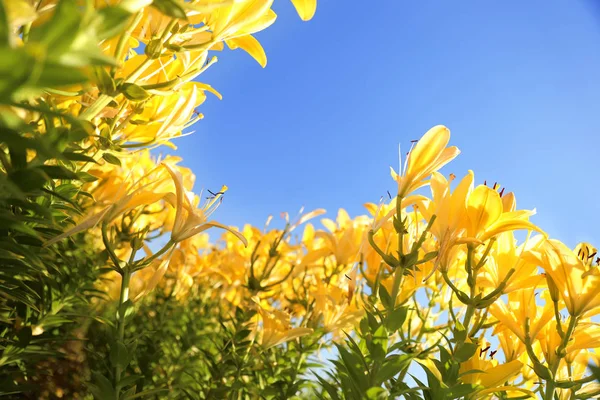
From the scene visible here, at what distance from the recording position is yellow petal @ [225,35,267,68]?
1.08 meters

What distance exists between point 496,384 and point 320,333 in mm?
612

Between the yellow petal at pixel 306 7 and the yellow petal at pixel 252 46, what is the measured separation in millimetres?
230

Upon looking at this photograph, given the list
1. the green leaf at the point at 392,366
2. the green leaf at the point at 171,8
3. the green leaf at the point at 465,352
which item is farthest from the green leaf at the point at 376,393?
the green leaf at the point at 171,8

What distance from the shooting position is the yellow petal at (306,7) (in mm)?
856

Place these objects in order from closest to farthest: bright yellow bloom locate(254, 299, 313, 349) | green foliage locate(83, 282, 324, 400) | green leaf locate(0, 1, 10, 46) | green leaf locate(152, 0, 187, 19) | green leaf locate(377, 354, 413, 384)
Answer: green leaf locate(0, 1, 10, 46), green leaf locate(152, 0, 187, 19), green leaf locate(377, 354, 413, 384), green foliage locate(83, 282, 324, 400), bright yellow bloom locate(254, 299, 313, 349)

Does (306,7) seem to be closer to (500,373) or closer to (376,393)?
(376,393)

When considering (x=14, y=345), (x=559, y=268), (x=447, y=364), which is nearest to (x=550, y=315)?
(x=559, y=268)

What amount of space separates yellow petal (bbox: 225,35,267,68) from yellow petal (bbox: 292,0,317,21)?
23cm

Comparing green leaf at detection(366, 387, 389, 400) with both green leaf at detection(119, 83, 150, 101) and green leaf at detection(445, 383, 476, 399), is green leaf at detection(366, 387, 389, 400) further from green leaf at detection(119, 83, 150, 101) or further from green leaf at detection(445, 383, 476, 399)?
green leaf at detection(119, 83, 150, 101)

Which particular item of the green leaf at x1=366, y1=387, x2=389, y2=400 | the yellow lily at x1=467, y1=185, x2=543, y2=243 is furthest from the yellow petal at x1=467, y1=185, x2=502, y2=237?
the green leaf at x1=366, y1=387, x2=389, y2=400

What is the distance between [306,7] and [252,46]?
25 cm

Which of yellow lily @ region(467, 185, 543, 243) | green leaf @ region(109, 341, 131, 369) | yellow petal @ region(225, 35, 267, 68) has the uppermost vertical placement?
yellow petal @ region(225, 35, 267, 68)

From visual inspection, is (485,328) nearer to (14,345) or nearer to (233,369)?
(233,369)

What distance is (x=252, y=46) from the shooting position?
1.08m
